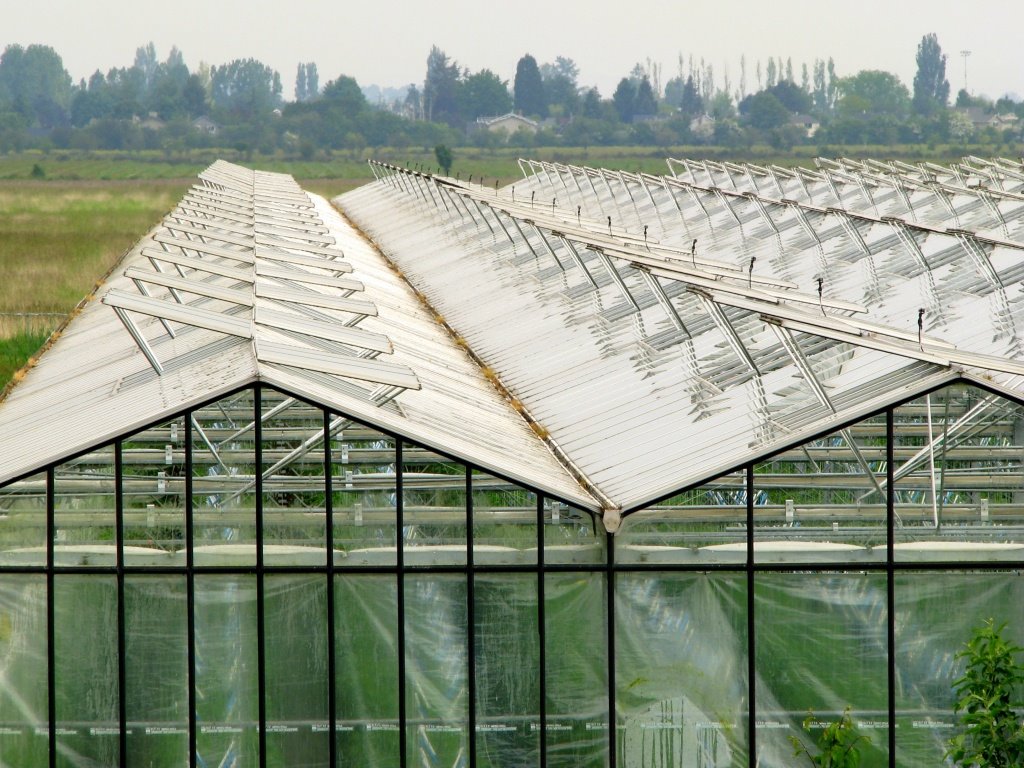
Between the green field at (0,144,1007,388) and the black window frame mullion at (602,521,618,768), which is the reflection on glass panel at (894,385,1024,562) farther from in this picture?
the green field at (0,144,1007,388)

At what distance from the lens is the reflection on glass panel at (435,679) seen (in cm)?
1470

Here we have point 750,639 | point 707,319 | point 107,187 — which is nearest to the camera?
point 750,639

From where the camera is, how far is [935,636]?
48.2 feet

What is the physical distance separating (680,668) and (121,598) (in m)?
5.20

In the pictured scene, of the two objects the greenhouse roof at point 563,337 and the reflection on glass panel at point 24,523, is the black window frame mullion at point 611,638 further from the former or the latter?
the reflection on glass panel at point 24,523

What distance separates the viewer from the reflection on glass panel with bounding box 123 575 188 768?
1459cm

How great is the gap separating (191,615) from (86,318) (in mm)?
17387

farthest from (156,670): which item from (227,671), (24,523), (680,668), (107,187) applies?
(107,187)

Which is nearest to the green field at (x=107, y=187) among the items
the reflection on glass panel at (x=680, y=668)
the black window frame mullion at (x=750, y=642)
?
the reflection on glass panel at (x=680, y=668)

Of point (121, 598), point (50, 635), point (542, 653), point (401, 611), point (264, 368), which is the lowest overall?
point (542, 653)

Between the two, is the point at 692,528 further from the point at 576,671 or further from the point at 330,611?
the point at 330,611

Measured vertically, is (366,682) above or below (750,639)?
below

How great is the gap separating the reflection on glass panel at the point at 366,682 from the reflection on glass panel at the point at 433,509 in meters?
0.44

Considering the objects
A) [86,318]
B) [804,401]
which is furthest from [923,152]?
[804,401]
